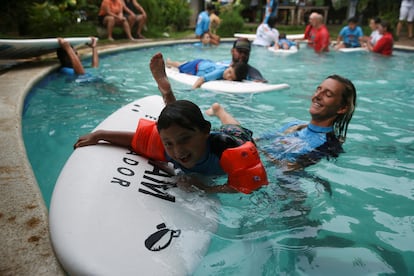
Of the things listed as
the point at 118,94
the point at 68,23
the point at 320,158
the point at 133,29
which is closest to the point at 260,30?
the point at 133,29

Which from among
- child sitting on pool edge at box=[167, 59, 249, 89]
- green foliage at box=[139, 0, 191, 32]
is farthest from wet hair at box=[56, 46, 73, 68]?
green foliage at box=[139, 0, 191, 32]

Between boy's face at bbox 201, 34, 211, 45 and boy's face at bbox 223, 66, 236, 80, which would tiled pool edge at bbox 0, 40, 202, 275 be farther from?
boy's face at bbox 201, 34, 211, 45

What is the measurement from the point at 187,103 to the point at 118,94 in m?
3.47

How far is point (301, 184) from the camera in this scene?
2.60 metres

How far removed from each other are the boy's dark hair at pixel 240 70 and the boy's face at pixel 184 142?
3.90 meters

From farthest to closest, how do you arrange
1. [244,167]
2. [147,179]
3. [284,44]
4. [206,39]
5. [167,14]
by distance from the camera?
1. [167,14]
2. [206,39]
3. [284,44]
4. [147,179]
5. [244,167]

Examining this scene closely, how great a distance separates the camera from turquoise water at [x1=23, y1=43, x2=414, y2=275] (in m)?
1.86

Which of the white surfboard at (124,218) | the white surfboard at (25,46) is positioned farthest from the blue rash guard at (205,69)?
the white surfboard at (124,218)

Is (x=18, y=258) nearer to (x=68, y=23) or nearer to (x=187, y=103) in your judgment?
(x=187, y=103)

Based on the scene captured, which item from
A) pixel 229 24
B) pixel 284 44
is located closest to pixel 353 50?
pixel 284 44

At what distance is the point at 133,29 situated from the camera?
460 inches

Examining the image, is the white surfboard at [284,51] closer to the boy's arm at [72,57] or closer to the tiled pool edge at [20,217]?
the boy's arm at [72,57]

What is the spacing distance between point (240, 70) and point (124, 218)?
4436mm

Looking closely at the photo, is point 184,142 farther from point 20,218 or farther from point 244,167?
point 20,218
